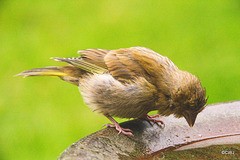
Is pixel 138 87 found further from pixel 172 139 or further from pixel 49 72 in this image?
pixel 49 72

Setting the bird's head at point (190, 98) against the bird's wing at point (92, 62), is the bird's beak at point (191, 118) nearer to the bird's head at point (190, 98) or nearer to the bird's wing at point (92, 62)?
the bird's head at point (190, 98)

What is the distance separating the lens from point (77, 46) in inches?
305

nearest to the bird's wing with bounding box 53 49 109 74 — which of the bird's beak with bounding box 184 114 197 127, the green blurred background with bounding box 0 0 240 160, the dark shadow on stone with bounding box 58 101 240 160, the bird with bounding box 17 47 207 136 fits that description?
the bird with bounding box 17 47 207 136

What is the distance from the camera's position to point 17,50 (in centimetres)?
784

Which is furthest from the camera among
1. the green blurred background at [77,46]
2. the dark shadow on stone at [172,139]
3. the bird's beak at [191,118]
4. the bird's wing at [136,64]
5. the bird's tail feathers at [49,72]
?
the green blurred background at [77,46]

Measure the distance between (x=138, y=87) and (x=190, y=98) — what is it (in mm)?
555

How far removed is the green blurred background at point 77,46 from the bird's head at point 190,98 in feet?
9.07

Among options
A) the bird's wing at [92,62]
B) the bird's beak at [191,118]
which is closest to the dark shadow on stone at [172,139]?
the bird's beak at [191,118]

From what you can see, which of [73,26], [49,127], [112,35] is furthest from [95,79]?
[73,26]

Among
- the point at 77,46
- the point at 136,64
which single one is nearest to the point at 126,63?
the point at 136,64

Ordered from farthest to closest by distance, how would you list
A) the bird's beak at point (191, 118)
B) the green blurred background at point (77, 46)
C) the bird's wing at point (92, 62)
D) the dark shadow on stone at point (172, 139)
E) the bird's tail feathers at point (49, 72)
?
the green blurred background at point (77, 46), the bird's tail feathers at point (49, 72), the bird's wing at point (92, 62), the bird's beak at point (191, 118), the dark shadow on stone at point (172, 139)

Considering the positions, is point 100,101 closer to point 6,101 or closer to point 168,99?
point 168,99

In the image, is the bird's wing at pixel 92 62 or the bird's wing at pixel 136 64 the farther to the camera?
the bird's wing at pixel 92 62

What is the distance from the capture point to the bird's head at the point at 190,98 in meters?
3.54
